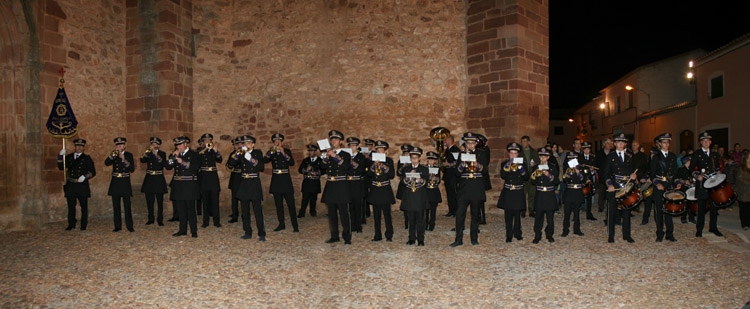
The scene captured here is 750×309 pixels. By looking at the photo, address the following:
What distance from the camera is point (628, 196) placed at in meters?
6.02

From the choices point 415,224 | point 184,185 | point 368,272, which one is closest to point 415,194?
point 415,224

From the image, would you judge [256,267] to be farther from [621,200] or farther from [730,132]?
[730,132]

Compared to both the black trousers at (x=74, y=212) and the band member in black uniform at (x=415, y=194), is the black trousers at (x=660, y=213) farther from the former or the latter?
the black trousers at (x=74, y=212)

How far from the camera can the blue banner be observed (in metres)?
8.18

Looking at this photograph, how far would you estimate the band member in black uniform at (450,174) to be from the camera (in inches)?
333

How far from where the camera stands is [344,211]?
6473 millimetres

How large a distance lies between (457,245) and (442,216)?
297 centimetres

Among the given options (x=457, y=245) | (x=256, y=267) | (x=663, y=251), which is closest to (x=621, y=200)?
(x=663, y=251)

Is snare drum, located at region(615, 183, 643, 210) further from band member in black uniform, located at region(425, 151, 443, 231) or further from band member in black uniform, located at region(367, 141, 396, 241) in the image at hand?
band member in black uniform, located at region(367, 141, 396, 241)

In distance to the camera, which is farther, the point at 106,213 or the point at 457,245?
the point at 106,213

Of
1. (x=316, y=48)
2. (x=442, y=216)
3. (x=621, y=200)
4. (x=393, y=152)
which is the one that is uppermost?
(x=316, y=48)

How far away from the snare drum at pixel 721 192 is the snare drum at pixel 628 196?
111 centimetres

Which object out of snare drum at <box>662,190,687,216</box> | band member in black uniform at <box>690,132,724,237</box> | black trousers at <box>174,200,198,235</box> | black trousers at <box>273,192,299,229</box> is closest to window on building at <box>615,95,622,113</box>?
band member in black uniform at <box>690,132,724,237</box>

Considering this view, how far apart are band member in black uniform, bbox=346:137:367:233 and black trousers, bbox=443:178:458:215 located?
192 centimetres
